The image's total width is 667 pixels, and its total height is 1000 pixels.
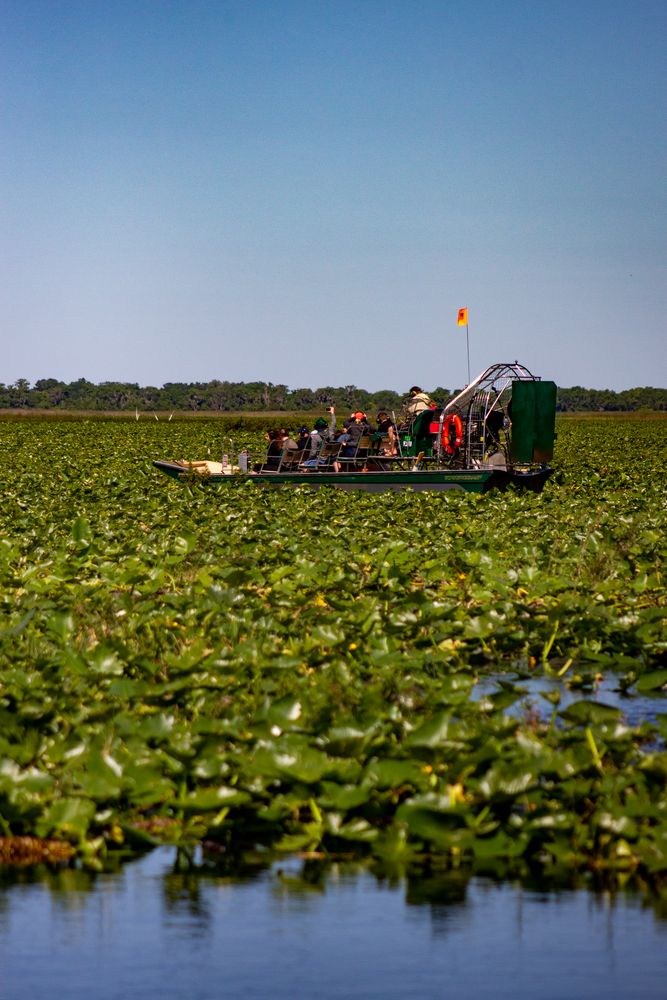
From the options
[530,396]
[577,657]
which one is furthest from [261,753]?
[530,396]

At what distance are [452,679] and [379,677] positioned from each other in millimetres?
647

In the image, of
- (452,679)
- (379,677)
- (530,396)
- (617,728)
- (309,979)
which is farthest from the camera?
(530,396)

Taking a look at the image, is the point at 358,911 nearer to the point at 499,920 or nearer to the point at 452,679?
the point at 499,920

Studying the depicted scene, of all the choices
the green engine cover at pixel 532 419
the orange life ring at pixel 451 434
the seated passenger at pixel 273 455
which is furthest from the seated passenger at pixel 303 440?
the green engine cover at pixel 532 419

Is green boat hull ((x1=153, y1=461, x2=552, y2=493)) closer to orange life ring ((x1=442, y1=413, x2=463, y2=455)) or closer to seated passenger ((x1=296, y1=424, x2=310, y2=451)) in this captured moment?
orange life ring ((x1=442, y1=413, x2=463, y2=455))

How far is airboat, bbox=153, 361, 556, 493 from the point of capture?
22.3 m

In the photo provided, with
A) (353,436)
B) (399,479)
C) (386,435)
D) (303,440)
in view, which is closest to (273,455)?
(303,440)

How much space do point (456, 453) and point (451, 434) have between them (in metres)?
0.33

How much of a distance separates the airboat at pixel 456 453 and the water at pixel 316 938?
17.3 metres

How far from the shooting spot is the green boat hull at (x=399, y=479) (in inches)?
868

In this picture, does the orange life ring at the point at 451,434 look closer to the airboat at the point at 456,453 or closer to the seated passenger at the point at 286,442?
the airboat at the point at 456,453

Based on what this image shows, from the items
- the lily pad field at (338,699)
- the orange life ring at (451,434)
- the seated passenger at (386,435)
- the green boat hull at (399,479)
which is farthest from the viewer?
the seated passenger at (386,435)

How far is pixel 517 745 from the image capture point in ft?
18.0

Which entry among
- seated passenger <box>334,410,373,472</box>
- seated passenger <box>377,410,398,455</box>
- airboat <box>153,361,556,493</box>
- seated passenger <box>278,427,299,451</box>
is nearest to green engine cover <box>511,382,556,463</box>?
airboat <box>153,361,556,493</box>
